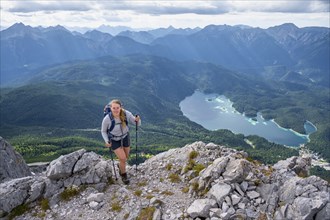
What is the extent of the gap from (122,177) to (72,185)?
3817 millimetres

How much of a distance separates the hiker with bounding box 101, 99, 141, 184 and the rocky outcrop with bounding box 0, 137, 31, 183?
13.6 m

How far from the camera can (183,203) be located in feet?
68.4

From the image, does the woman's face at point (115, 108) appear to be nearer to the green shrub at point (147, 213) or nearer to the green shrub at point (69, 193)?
the green shrub at point (69, 193)

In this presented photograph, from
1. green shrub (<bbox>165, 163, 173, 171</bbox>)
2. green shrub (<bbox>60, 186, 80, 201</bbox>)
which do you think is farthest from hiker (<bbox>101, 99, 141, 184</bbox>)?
green shrub (<bbox>165, 163, 173, 171</bbox>)

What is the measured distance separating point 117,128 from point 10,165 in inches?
614

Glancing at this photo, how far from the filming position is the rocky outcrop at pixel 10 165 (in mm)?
30594

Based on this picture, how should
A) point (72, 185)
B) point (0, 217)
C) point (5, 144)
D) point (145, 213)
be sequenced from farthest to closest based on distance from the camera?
1. point (5, 144)
2. point (72, 185)
3. point (0, 217)
4. point (145, 213)

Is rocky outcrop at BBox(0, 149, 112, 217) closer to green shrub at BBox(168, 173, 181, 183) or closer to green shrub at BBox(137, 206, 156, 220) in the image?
green shrub at BBox(168, 173, 181, 183)

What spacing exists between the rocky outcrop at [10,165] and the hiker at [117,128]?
13.6 metres

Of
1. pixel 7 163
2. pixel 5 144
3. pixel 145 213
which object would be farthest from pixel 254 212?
pixel 5 144

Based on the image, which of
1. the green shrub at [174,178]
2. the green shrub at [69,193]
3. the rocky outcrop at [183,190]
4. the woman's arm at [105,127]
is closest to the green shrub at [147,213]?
the rocky outcrop at [183,190]

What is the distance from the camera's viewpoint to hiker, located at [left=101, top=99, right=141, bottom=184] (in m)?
22.3

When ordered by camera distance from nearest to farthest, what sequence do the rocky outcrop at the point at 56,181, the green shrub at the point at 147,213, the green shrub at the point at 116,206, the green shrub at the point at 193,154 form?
the green shrub at the point at 147,213
the green shrub at the point at 116,206
the rocky outcrop at the point at 56,181
the green shrub at the point at 193,154

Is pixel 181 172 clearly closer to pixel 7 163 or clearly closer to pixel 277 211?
pixel 277 211
